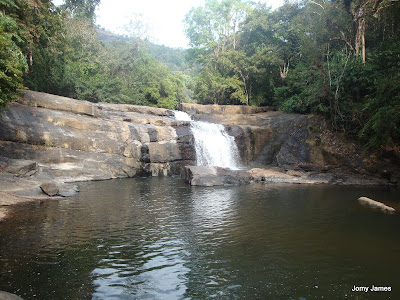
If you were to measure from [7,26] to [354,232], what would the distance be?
560 inches

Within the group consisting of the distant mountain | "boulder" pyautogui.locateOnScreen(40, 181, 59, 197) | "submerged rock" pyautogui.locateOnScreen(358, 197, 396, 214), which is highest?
the distant mountain

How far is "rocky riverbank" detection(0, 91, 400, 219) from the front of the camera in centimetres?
1521

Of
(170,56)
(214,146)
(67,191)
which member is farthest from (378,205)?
(170,56)

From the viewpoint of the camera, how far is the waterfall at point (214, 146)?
68.3 ft

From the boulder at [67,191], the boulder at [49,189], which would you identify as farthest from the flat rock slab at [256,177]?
the boulder at [49,189]

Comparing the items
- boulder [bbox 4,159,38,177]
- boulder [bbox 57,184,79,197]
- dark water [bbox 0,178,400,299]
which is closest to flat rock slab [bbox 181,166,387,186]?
dark water [bbox 0,178,400,299]

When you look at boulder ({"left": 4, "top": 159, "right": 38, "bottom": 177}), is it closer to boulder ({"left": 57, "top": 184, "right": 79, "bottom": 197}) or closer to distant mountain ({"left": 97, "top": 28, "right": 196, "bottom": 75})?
→ boulder ({"left": 57, "top": 184, "right": 79, "bottom": 197})

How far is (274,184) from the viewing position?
648 inches

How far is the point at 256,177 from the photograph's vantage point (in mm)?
17469

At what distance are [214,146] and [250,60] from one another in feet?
38.3

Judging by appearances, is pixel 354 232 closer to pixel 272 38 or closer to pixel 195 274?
pixel 195 274

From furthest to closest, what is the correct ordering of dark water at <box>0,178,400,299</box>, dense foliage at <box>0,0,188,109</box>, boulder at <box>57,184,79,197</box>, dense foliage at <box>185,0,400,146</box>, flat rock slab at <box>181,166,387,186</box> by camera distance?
dense foliage at <box>185,0,400,146</box>
flat rock slab at <box>181,166,387,186</box>
dense foliage at <box>0,0,188,109</box>
boulder at <box>57,184,79,197</box>
dark water at <box>0,178,400,299</box>

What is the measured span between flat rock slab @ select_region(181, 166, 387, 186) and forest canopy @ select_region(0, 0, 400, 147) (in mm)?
2547

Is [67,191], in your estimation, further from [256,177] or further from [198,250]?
[256,177]
